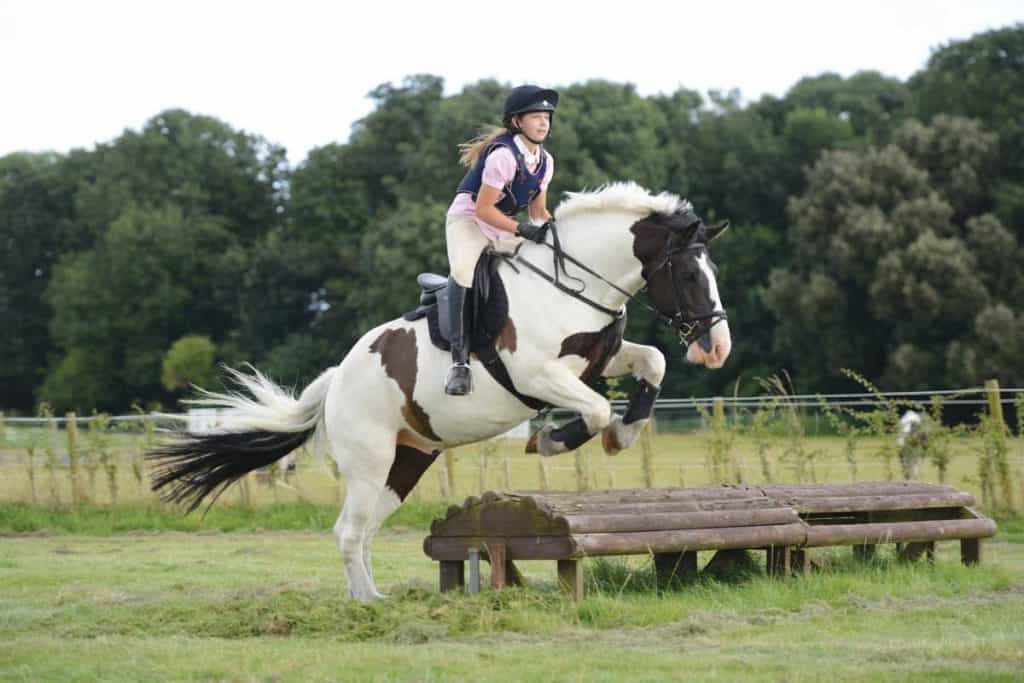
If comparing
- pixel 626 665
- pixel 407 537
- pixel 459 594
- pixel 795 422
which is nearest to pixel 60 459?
pixel 407 537

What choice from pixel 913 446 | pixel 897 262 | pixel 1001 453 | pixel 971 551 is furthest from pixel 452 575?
pixel 897 262

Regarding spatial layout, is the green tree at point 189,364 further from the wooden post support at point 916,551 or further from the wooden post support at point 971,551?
the wooden post support at point 971,551

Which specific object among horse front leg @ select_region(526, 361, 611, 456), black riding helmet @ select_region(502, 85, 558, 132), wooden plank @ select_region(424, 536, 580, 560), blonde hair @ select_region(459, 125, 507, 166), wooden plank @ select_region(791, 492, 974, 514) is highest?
black riding helmet @ select_region(502, 85, 558, 132)

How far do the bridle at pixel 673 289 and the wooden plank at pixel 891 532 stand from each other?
146 cm

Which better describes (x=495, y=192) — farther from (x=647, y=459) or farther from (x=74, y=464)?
(x=74, y=464)

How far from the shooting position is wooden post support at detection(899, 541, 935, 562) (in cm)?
855

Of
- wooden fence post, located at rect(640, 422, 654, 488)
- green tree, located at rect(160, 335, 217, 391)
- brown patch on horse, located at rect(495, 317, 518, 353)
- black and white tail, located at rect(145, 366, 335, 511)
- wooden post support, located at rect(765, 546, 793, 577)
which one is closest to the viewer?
brown patch on horse, located at rect(495, 317, 518, 353)

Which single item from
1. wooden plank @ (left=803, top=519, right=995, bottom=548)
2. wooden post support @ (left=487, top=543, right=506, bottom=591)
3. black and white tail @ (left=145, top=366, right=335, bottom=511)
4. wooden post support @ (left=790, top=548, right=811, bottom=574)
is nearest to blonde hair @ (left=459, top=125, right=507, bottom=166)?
black and white tail @ (left=145, top=366, right=335, bottom=511)

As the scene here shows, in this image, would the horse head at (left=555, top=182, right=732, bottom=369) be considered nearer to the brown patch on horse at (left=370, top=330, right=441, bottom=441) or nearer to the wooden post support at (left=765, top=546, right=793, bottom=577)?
the brown patch on horse at (left=370, top=330, right=441, bottom=441)

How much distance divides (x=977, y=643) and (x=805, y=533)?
6.31 ft

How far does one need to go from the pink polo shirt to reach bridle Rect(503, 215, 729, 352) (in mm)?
255

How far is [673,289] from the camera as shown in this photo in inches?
282

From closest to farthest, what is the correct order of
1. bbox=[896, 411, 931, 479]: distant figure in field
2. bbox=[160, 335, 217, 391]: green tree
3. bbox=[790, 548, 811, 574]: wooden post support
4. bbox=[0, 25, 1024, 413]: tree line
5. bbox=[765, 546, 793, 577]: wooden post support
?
bbox=[765, 546, 793, 577]: wooden post support
bbox=[790, 548, 811, 574]: wooden post support
bbox=[896, 411, 931, 479]: distant figure in field
bbox=[0, 25, 1024, 413]: tree line
bbox=[160, 335, 217, 391]: green tree

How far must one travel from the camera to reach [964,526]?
8.24 meters
